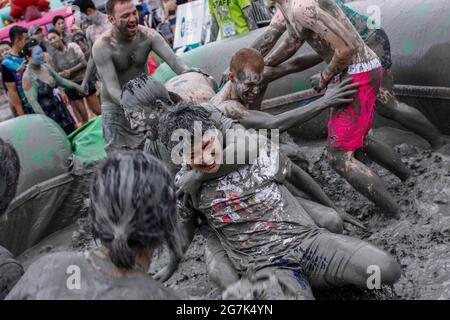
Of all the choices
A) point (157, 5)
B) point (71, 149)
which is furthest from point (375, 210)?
point (157, 5)

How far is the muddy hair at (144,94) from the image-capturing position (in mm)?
3438

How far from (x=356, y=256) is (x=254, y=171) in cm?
62

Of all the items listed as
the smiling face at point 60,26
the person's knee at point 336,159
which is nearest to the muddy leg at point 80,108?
the smiling face at point 60,26

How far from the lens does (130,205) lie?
1.45 metres

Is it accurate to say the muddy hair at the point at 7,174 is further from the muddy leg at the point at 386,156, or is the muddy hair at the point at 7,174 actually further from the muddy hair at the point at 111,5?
the muddy leg at the point at 386,156

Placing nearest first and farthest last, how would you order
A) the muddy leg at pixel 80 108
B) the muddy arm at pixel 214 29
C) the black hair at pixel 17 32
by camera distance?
1. the black hair at pixel 17 32
2. the muddy arm at pixel 214 29
3. the muddy leg at pixel 80 108

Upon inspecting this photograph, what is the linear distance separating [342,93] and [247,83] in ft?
1.84

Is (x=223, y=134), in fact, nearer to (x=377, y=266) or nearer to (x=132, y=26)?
(x=377, y=266)

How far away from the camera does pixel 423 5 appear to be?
14.5 feet

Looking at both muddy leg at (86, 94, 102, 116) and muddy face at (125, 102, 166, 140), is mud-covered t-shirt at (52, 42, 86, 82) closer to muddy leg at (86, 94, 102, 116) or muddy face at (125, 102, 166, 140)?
muddy leg at (86, 94, 102, 116)

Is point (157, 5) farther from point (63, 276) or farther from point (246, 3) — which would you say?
point (63, 276)

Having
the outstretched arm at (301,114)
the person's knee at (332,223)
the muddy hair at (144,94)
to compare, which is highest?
the muddy hair at (144,94)

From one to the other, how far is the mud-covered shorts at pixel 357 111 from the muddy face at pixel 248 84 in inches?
19.8

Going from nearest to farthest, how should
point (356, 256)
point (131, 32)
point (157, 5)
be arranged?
1. point (356, 256)
2. point (131, 32)
3. point (157, 5)
